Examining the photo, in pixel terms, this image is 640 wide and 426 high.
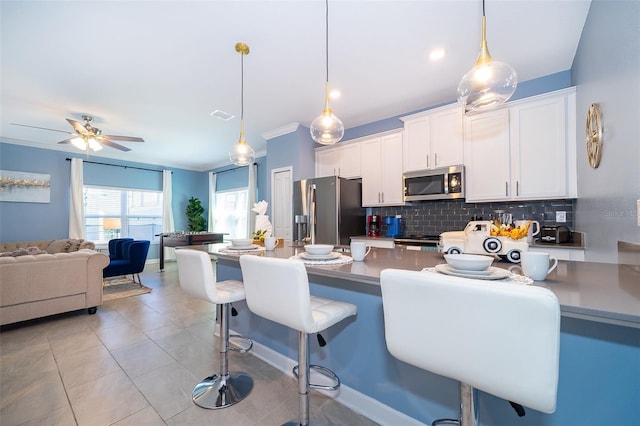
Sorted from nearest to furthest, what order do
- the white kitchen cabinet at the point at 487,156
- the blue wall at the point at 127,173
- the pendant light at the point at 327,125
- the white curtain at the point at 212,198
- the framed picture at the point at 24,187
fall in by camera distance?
the pendant light at the point at 327,125 → the white kitchen cabinet at the point at 487,156 → the blue wall at the point at 127,173 → the framed picture at the point at 24,187 → the white curtain at the point at 212,198

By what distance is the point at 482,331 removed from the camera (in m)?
0.65

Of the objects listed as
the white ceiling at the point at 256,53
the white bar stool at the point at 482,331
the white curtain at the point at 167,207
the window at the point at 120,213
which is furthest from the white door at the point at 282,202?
the window at the point at 120,213

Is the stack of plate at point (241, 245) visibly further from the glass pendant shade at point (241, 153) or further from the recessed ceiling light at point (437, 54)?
the recessed ceiling light at point (437, 54)

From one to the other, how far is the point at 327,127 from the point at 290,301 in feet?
4.90

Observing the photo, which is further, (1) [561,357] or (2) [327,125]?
(2) [327,125]

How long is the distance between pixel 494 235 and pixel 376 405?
114 centimetres

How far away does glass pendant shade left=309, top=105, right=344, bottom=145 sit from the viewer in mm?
2113

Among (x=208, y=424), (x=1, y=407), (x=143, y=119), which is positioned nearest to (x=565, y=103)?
(x=208, y=424)

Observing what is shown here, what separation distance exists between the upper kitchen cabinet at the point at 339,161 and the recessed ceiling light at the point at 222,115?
4.81 feet

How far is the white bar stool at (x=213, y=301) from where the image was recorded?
1.51 meters

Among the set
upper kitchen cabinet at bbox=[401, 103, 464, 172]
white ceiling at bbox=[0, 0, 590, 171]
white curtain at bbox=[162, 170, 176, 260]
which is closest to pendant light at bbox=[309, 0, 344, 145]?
white ceiling at bbox=[0, 0, 590, 171]

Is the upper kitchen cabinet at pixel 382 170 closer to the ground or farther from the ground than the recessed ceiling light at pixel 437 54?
closer to the ground

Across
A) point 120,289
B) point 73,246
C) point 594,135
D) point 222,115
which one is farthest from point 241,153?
point 73,246

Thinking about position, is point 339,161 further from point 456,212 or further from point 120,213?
point 120,213
